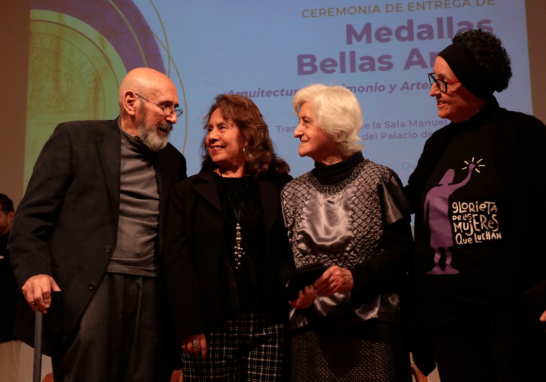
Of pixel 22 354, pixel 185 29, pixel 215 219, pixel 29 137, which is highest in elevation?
pixel 185 29

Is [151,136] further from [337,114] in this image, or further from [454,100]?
[454,100]

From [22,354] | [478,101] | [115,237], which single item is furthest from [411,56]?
[22,354]

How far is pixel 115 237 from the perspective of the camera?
2.44 meters

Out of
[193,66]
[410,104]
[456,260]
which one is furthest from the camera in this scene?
[193,66]

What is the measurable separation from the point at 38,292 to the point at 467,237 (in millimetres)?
1520

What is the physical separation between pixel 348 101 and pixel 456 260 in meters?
0.77

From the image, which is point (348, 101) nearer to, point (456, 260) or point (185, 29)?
point (456, 260)

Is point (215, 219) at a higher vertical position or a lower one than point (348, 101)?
lower

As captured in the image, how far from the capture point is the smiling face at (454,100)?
89.7 inches

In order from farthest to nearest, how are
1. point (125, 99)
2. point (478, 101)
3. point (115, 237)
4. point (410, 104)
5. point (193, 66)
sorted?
point (193, 66), point (410, 104), point (125, 99), point (115, 237), point (478, 101)

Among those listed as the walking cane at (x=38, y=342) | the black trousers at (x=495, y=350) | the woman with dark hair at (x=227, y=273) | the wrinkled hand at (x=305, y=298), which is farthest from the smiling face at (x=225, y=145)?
the black trousers at (x=495, y=350)

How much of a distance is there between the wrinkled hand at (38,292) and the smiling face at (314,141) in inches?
42.5

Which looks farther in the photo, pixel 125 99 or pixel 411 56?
pixel 411 56

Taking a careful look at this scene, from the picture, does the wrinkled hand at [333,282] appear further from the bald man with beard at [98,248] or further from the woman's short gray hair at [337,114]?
the bald man with beard at [98,248]
